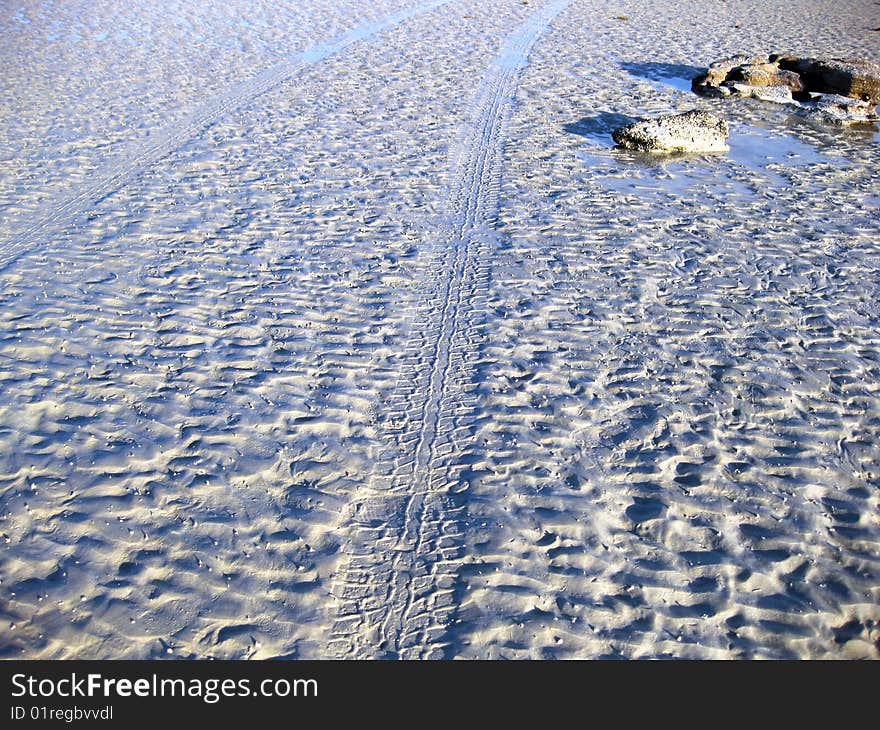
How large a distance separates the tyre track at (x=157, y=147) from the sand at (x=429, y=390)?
79 millimetres

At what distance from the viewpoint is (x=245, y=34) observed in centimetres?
1697

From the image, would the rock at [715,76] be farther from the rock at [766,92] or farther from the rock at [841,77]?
the rock at [841,77]

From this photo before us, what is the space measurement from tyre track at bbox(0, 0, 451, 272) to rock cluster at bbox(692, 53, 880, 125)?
7.82 meters

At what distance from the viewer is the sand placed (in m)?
4.17

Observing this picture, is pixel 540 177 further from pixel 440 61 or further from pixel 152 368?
pixel 440 61

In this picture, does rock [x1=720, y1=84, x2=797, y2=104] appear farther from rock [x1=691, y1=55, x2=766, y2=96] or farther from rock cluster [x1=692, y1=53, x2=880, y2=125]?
rock [x1=691, y1=55, x2=766, y2=96]

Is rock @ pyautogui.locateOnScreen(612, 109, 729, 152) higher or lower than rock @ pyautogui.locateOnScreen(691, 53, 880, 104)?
lower

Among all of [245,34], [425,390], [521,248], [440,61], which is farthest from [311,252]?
[245,34]

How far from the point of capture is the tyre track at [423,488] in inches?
159

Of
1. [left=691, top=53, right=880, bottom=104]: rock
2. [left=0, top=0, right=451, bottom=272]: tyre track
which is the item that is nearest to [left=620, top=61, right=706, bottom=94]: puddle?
[left=691, top=53, right=880, bottom=104]: rock

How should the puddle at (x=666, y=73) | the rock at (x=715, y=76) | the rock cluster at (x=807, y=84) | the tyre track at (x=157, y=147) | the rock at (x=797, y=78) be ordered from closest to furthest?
1. the tyre track at (x=157, y=147)
2. the rock cluster at (x=807, y=84)
3. the rock at (x=797, y=78)
4. the rock at (x=715, y=76)
5. the puddle at (x=666, y=73)

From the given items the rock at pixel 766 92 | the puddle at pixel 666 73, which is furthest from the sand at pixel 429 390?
the puddle at pixel 666 73
